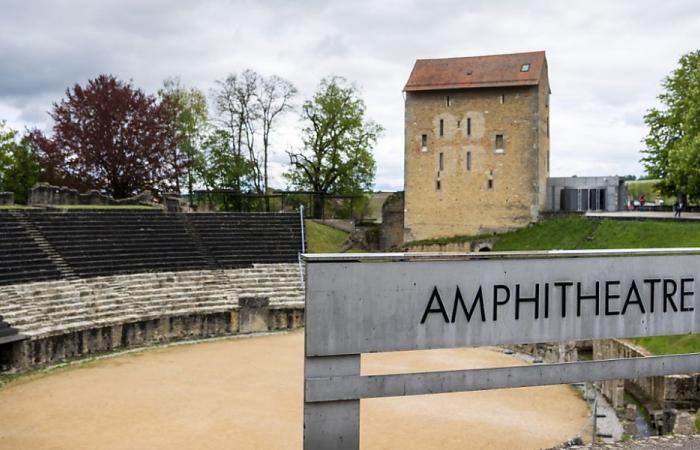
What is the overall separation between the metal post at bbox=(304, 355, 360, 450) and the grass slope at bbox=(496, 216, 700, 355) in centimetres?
1335

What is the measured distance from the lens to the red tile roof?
3469cm

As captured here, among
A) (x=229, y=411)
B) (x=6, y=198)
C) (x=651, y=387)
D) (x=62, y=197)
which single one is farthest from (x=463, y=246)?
(x=229, y=411)

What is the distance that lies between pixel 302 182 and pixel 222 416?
29753 millimetres

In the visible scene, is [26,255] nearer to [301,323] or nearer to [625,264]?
[301,323]

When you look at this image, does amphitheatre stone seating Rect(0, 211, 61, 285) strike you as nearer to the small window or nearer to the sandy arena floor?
the sandy arena floor

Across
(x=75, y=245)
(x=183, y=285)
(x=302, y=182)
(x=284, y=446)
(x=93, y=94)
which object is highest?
(x=93, y=94)

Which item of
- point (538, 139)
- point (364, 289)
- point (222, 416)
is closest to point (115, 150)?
point (538, 139)

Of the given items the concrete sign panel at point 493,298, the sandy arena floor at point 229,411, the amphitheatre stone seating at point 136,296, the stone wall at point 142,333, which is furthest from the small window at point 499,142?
the concrete sign panel at point 493,298

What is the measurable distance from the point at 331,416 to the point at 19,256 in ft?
60.9

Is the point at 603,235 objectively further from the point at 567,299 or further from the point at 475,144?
the point at 567,299

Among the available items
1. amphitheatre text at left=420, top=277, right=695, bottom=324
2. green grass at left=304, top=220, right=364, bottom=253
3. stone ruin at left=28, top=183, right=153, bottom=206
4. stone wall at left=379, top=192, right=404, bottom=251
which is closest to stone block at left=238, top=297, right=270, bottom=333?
green grass at left=304, top=220, right=364, bottom=253

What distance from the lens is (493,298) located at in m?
6.67

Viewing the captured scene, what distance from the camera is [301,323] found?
80.8 feet

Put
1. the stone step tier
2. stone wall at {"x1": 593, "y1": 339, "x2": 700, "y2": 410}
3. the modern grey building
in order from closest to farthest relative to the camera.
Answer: stone wall at {"x1": 593, "y1": 339, "x2": 700, "y2": 410} → the stone step tier → the modern grey building
